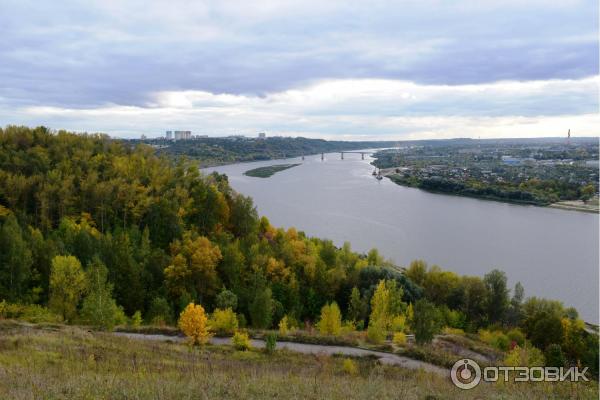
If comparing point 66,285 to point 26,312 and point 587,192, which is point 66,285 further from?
point 587,192

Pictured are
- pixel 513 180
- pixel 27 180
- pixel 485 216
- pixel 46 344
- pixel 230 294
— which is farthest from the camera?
pixel 513 180

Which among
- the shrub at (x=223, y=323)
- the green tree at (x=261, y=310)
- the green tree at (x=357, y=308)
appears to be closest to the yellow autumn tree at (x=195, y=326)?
the shrub at (x=223, y=323)

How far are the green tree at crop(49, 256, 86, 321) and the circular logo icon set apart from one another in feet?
34.2

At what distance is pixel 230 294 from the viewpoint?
1608cm

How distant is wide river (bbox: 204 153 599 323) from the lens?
24.0 metres

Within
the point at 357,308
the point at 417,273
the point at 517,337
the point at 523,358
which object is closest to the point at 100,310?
the point at 357,308

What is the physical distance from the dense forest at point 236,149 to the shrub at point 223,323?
65977 millimetres

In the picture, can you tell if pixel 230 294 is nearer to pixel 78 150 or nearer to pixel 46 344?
pixel 46 344

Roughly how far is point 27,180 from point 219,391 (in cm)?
1917

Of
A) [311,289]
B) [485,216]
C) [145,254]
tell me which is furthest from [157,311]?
[485,216]

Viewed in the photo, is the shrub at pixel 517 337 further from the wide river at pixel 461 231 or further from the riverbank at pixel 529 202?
the riverbank at pixel 529 202

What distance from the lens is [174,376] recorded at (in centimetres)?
595

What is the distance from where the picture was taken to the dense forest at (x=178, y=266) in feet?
47.9

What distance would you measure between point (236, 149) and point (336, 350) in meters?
103
